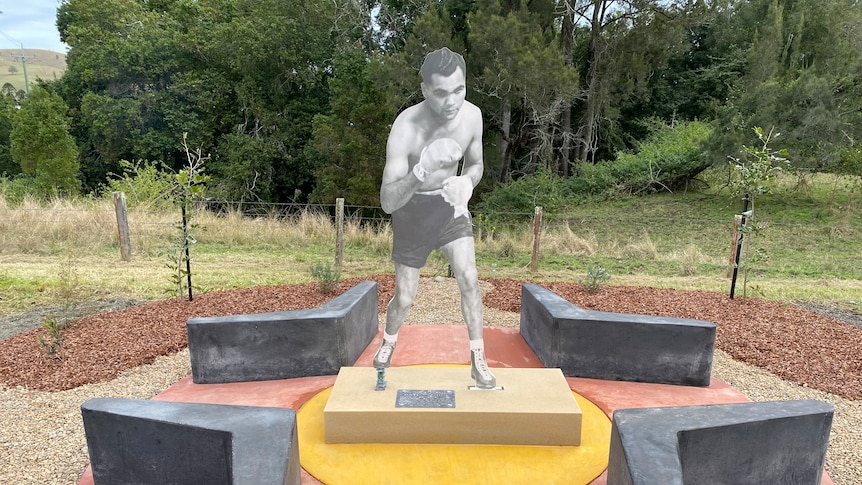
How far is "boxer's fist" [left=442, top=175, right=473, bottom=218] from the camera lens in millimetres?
3848

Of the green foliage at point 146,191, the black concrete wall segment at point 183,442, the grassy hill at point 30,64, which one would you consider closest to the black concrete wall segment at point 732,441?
the black concrete wall segment at point 183,442

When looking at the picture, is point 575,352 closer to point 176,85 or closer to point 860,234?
point 860,234

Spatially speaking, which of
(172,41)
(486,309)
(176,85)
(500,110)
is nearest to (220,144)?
(176,85)

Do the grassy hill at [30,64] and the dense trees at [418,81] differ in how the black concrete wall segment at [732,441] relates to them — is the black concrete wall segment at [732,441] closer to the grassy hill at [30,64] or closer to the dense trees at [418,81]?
the dense trees at [418,81]

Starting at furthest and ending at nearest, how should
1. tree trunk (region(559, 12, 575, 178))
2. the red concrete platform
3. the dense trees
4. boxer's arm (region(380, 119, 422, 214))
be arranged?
1. tree trunk (region(559, 12, 575, 178))
2. the dense trees
3. the red concrete platform
4. boxer's arm (region(380, 119, 422, 214))

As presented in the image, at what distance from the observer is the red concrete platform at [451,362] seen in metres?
4.37

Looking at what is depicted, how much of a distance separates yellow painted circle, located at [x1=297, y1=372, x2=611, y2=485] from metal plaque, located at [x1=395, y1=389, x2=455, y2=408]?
0.87ft

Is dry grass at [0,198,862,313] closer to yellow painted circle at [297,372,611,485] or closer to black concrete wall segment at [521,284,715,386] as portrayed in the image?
black concrete wall segment at [521,284,715,386]

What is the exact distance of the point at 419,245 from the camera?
3.99 metres

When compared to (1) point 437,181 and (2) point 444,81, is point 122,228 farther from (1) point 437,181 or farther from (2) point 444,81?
(2) point 444,81

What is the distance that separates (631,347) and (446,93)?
8.88ft

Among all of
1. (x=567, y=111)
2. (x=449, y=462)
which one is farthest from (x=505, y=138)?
(x=449, y=462)

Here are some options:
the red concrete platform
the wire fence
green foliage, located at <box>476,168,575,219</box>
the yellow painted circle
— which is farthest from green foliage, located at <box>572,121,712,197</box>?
the yellow painted circle

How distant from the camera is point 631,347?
4742mm
